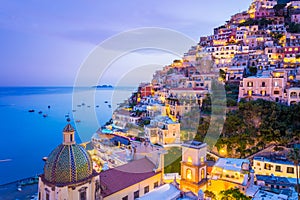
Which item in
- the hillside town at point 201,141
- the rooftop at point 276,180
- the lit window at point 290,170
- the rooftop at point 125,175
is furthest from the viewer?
the lit window at point 290,170

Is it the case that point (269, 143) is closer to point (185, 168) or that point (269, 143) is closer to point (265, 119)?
point (265, 119)

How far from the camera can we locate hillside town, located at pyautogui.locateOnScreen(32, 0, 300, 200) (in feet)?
40.9

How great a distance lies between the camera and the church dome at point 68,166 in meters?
11.2

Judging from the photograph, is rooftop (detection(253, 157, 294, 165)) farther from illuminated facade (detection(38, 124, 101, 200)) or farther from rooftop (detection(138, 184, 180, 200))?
illuminated facade (detection(38, 124, 101, 200))

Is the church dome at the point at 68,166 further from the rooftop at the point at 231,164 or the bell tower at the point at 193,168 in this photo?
the rooftop at the point at 231,164

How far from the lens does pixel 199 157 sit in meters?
16.2

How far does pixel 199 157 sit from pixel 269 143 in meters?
11.9

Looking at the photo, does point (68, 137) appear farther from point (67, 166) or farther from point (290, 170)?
point (290, 170)

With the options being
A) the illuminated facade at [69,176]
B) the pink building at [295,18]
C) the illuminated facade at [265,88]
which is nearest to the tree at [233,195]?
the illuminated facade at [69,176]

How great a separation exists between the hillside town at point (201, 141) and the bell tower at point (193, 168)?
68mm

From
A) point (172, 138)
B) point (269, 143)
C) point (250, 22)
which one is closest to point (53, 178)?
point (172, 138)

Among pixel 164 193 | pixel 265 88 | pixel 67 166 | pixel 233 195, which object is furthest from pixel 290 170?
pixel 67 166

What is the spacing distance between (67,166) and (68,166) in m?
0.05

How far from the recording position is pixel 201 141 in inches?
1018
